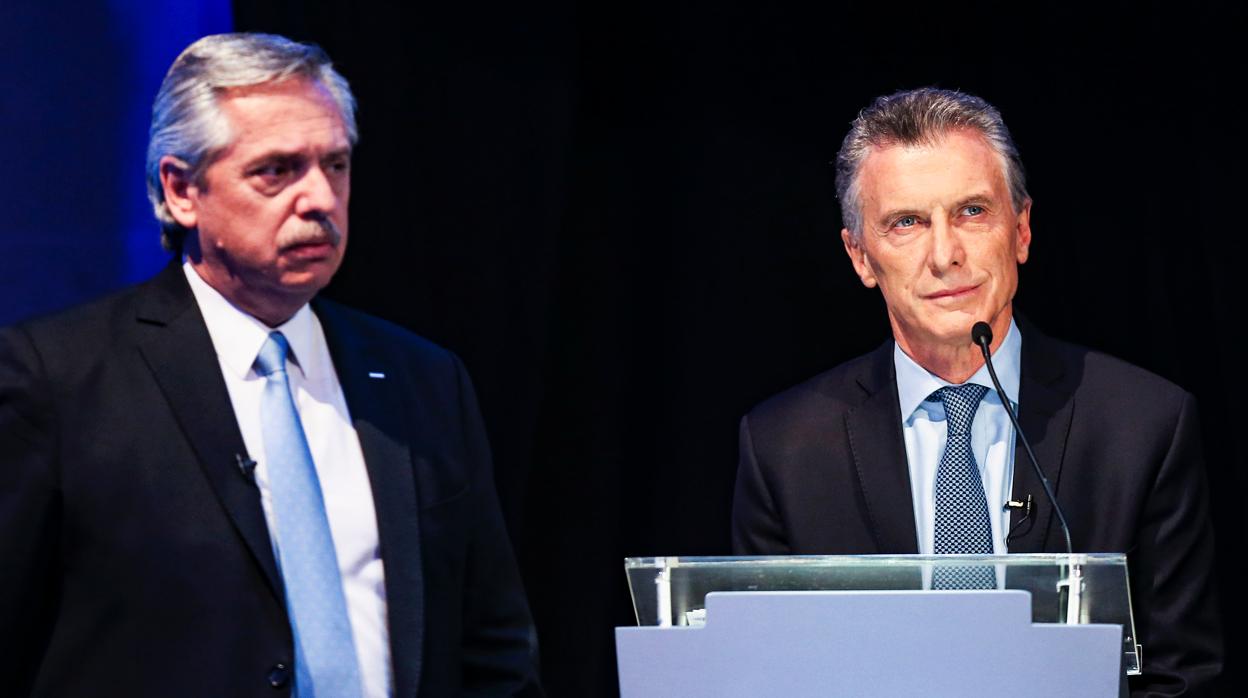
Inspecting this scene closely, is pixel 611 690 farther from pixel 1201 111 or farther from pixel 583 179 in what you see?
pixel 1201 111

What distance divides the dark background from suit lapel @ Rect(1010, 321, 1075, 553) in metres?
0.99

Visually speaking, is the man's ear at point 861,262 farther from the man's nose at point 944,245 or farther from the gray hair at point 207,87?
the gray hair at point 207,87

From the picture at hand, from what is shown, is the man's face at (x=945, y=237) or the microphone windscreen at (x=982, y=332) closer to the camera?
the microphone windscreen at (x=982, y=332)

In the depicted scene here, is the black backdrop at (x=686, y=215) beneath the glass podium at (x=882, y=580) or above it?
above

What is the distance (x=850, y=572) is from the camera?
2.20 m

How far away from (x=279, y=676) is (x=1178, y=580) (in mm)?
1472

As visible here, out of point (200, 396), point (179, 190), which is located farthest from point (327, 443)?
point (179, 190)

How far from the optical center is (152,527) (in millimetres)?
2346

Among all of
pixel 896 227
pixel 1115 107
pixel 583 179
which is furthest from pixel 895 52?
pixel 896 227

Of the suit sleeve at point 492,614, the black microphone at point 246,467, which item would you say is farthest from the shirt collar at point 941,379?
the black microphone at point 246,467

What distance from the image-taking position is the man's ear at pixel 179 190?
255 cm

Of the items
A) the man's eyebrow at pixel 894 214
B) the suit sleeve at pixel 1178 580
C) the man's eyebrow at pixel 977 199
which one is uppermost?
the man's eyebrow at pixel 977 199

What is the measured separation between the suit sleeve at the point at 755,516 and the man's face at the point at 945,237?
394 millimetres

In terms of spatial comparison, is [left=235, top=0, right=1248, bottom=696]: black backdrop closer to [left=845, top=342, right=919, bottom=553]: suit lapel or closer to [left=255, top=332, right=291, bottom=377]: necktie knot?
[left=845, top=342, right=919, bottom=553]: suit lapel
